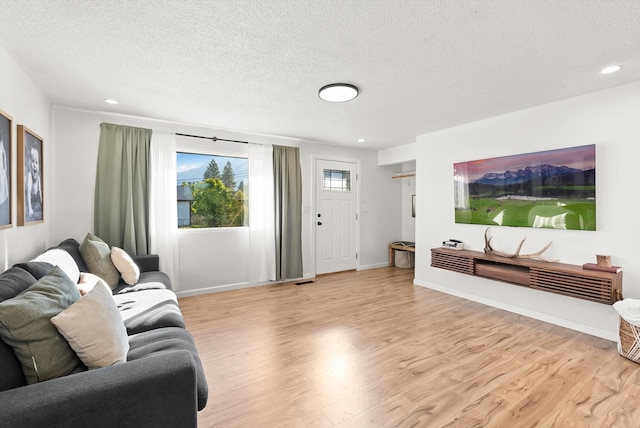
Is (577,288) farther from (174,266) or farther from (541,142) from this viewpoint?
(174,266)

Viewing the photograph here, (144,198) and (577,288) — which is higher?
(144,198)

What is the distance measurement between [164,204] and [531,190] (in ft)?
14.7

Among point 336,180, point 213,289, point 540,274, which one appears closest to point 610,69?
point 540,274

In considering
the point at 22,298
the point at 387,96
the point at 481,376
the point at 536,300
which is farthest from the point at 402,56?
the point at 536,300

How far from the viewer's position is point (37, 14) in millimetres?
1711

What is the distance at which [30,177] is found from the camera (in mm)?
2518

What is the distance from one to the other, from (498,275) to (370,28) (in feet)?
9.71

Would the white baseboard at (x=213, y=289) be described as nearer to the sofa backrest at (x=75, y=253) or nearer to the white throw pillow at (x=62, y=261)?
the sofa backrest at (x=75, y=253)

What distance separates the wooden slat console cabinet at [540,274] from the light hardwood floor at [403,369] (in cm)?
44

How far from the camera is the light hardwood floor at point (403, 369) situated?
1.73 m

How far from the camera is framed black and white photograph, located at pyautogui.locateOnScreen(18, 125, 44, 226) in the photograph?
7.52 feet

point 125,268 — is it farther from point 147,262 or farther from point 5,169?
point 5,169

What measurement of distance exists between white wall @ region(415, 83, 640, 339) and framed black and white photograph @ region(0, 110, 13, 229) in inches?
179

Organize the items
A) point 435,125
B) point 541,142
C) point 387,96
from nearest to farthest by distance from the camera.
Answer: point 387,96 → point 541,142 → point 435,125
